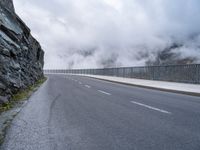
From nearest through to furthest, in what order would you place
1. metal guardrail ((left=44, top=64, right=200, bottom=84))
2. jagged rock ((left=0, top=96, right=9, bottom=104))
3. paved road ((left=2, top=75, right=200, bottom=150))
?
paved road ((left=2, top=75, right=200, bottom=150)) < jagged rock ((left=0, top=96, right=9, bottom=104)) < metal guardrail ((left=44, top=64, right=200, bottom=84))

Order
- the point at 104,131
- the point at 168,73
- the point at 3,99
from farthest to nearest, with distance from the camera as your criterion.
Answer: the point at 168,73 < the point at 3,99 < the point at 104,131

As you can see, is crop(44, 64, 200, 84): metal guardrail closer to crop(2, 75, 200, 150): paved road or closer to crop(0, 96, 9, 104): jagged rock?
crop(2, 75, 200, 150): paved road

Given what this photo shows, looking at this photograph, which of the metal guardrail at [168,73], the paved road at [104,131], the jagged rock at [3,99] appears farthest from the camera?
the metal guardrail at [168,73]

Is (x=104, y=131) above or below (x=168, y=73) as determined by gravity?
below

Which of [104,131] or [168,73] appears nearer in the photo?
[104,131]

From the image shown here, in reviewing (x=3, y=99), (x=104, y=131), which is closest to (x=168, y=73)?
(x=3, y=99)

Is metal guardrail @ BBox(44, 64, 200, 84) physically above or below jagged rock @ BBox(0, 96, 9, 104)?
above

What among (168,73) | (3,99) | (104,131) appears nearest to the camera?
(104,131)

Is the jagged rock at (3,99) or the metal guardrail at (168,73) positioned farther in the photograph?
the metal guardrail at (168,73)

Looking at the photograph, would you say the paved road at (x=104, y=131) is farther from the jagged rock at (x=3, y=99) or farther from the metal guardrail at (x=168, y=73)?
the metal guardrail at (x=168, y=73)

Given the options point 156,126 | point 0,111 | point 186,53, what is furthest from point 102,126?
point 186,53

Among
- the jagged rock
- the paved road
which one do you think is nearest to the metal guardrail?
the paved road

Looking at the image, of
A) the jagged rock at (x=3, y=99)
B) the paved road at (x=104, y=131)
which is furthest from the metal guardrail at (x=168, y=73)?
the jagged rock at (x=3, y=99)

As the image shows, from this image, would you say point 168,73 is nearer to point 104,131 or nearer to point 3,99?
point 3,99
